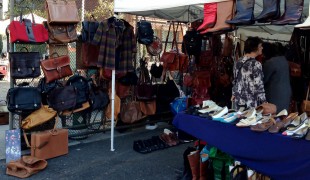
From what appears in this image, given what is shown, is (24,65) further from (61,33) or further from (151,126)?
(151,126)

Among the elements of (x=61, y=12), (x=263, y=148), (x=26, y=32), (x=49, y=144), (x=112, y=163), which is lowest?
(x=112, y=163)

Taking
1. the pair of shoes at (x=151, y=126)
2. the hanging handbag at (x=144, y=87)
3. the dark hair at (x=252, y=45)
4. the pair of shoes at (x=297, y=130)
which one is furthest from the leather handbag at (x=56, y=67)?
the pair of shoes at (x=297, y=130)

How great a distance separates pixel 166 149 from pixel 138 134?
1.13 metres

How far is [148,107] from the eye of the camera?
6.79 metres

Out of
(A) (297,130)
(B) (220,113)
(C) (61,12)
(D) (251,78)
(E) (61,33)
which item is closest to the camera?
(A) (297,130)

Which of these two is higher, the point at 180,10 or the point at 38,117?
the point at 180,10

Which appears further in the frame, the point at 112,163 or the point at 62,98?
the point at 62,98

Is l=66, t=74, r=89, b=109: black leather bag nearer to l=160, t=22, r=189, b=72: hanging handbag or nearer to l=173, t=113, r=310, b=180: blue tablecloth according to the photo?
l=160, t=22, r=189, b=72: hanging handbag

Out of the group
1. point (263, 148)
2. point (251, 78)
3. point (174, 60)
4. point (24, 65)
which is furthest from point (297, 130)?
point (174, 60)

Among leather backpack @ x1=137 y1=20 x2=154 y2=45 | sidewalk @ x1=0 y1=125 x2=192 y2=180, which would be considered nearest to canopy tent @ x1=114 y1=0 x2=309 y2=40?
leather backpack @ x1=137 y1=20 x2=154 y2=45

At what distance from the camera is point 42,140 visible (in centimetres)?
485

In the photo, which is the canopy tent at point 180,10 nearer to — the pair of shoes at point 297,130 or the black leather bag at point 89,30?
the black leather bag at point 89,30

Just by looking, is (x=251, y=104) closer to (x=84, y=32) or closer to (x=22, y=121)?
(x=84, y=32)

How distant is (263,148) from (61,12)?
3.51 meters
